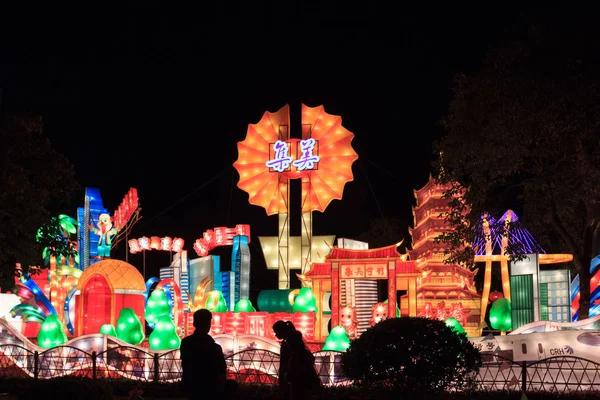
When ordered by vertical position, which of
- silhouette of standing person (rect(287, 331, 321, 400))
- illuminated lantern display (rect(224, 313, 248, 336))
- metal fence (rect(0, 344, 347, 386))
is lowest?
metal fence (rect(0, 344, 347, 386))

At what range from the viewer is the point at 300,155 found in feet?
116

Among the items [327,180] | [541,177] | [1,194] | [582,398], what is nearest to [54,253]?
[1,194]

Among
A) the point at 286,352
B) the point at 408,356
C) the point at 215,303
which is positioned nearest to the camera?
the point at 286,352

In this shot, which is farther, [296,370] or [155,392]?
[155,392]

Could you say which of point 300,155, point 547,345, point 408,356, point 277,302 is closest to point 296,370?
point 408,356

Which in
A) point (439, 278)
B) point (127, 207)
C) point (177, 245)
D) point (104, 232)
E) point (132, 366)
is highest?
point (127, 207)

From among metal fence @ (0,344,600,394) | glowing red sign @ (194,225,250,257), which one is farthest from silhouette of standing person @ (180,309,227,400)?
glowing red sign @ (194,225,250,257)

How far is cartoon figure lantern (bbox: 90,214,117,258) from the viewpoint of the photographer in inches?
1580

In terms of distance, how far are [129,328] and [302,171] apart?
35.8 feet

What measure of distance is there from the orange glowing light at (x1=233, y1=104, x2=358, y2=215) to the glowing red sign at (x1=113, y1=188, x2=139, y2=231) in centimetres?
701

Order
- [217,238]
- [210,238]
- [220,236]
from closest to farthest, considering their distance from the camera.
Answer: [220,236] < [217,238] < [210,238]

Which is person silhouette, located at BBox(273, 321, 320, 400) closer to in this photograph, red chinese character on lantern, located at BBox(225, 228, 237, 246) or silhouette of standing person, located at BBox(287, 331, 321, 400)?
silhouette of standing person, located at BBox(287, 331, 321, 400)

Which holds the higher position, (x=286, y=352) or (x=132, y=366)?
(x=286, y=352)

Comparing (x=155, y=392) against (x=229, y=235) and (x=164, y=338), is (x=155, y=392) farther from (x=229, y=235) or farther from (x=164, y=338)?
(x=229, y=235)
